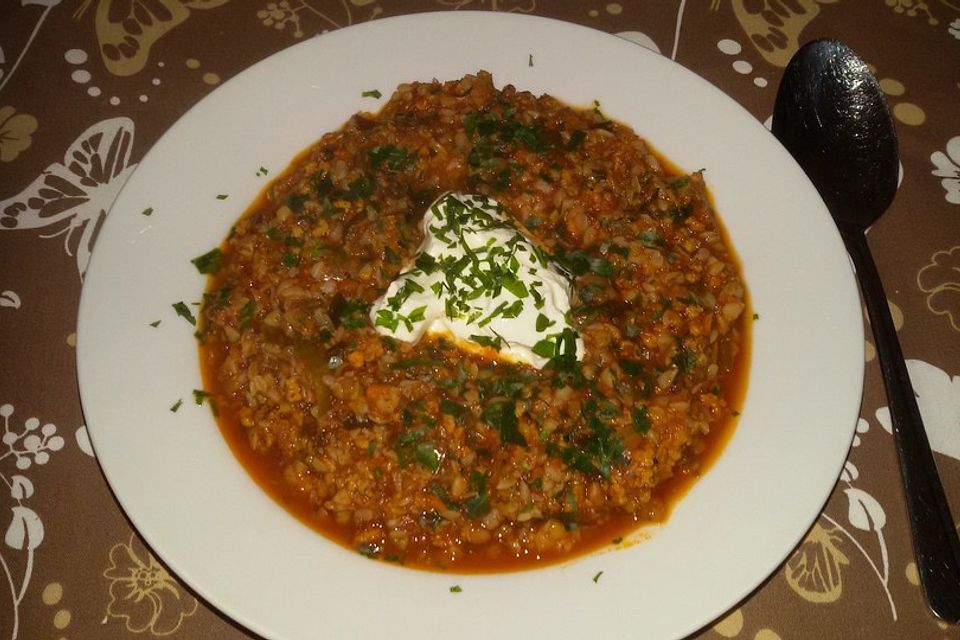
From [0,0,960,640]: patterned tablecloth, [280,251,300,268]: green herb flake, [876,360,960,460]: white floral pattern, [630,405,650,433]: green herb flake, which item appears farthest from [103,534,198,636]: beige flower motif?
[876,360,960,460]: white floral pattern

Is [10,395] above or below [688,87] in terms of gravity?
below

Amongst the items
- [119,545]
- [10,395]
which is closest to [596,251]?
[119,545]

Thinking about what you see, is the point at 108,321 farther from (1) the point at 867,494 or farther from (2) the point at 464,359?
(1) the point at 867,494

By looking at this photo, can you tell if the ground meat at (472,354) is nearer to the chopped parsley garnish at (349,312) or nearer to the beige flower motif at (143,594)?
the chopped parsley garnish at (349,312)

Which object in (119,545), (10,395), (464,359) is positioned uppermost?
(464,359)

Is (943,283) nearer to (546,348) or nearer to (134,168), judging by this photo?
(546,348)
